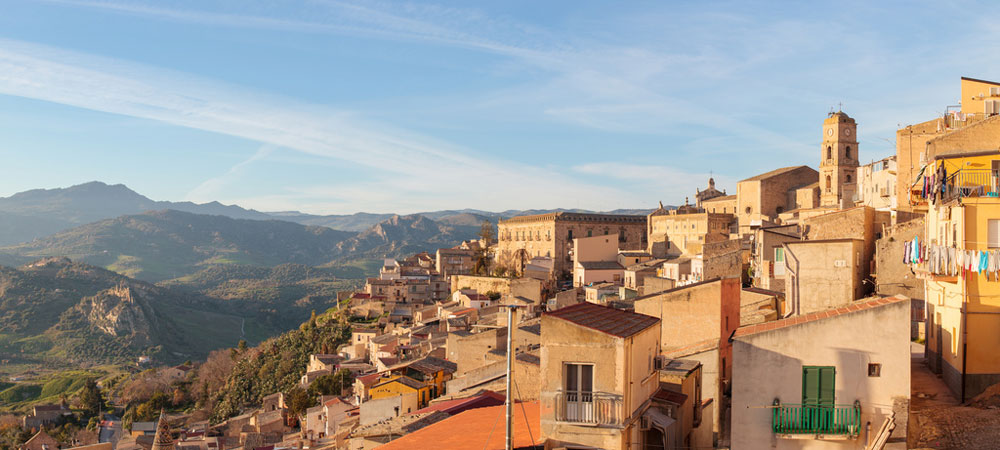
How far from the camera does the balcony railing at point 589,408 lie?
10.2 m

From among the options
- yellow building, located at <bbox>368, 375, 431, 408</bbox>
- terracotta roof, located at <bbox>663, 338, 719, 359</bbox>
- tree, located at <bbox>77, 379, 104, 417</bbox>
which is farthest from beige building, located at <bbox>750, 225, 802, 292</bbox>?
tree, located at <bbox>77, 379, 104, 417</bbox>

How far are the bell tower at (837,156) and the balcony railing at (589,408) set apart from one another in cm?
5093

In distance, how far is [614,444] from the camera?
33.6 ft

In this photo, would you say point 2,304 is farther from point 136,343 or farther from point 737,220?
→ point 737,220

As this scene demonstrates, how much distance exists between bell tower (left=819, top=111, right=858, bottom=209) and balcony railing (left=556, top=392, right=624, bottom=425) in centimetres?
5093

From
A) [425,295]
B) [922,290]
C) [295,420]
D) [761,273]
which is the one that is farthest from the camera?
[425,295]

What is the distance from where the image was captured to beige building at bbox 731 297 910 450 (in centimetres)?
993

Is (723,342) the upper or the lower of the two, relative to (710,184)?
lower

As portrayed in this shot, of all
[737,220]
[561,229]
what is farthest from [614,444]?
[561,229]

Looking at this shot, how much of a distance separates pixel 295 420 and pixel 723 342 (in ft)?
119

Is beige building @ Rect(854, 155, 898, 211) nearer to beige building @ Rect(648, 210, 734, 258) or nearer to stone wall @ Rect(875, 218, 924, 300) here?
stone wall @ Rect(875, 218, 924, 300)

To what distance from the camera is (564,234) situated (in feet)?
237

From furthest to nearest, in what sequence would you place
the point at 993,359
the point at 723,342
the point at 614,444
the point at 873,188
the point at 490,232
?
the point at 490,232 < the point at 873,188 < the point at 723,342 < the point at 993,359 < the point at 614,444

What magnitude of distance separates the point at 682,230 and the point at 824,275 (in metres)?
45.5
